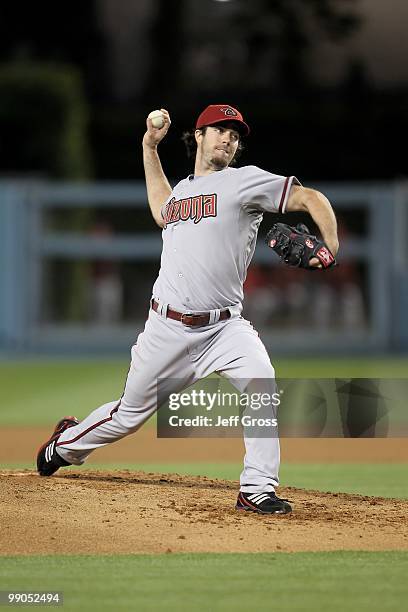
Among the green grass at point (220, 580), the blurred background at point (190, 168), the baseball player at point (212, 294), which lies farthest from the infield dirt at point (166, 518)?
the blurred background at point (190, 168)

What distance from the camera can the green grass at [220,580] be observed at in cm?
413

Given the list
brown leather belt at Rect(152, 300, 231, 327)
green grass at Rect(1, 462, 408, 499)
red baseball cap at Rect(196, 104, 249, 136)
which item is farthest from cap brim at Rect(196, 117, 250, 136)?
green grass at Rect(1, 462, 408, 499)

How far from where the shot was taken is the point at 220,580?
4.47 meters

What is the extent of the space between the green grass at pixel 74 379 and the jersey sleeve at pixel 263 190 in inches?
175

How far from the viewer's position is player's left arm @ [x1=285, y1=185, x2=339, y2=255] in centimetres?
532

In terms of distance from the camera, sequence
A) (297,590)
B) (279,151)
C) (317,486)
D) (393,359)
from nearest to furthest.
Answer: (297,590) → (317,486) → (393,359) → (279,151)

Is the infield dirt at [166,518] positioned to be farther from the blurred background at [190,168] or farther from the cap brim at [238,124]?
the blurred background at [190,168]

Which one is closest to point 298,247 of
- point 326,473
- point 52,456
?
point 52,456

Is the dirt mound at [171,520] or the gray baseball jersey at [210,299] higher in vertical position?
the gray baseball jersey at [210,299]

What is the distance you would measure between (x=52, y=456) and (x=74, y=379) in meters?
6.72

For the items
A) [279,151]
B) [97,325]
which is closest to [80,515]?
[97,325]

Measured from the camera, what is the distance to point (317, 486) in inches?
270

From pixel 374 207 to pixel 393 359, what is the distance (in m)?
2.66

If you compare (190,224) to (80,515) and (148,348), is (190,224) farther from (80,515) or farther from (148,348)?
(80,515)
